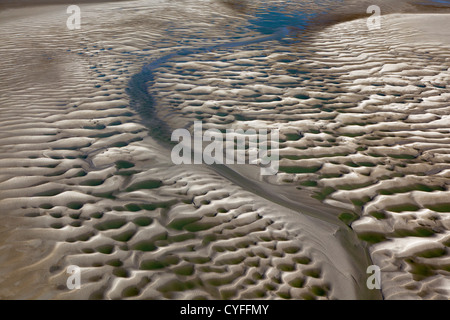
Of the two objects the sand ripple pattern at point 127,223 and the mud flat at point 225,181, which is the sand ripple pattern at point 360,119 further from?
the sand ripple pattern at point 127,223

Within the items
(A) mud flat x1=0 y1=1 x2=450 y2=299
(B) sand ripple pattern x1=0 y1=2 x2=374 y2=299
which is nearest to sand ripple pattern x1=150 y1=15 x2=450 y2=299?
(A) mud flat x1=0 y1=1 x2=450 y2=299

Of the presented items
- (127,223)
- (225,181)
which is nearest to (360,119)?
(225,181)

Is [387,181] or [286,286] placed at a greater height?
[387,181]

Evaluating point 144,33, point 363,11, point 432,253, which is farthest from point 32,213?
point 363,11

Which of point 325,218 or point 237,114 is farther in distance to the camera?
point 237,114

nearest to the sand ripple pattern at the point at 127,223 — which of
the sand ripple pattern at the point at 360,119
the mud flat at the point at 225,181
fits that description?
the mud flat at the point at 225,181

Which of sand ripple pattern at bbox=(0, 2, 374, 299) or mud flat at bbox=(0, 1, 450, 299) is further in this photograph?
mud flat at bbox=(0, 1, 450, 299)

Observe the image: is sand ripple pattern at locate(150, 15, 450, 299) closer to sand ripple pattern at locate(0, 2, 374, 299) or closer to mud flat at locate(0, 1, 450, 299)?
mud flat at locate(0, 1, 450, 299)

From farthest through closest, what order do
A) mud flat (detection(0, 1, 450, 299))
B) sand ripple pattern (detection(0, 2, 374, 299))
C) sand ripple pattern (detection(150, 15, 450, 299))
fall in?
sand ripple pattern (detection(150, 15, 450, 299)) < mud flat (detection(0, 1, 450, 299)) < sand ripple pattern (detection(0, 2, 374, 299))

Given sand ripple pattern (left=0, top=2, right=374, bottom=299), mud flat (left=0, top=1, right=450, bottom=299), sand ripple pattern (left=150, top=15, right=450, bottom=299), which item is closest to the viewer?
sand ripple pattern (left=0, top=2, right=374, bottom=299)
